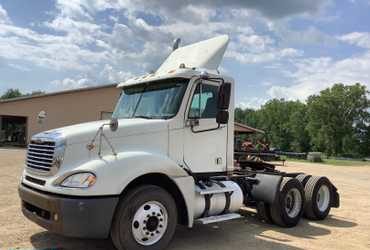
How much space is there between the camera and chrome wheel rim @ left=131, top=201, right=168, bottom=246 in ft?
19.9

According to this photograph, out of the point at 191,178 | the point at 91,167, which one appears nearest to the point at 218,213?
the point at 191,178

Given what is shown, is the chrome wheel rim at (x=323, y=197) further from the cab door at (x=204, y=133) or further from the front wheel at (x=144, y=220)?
the front wheel at (x=144, y=220)

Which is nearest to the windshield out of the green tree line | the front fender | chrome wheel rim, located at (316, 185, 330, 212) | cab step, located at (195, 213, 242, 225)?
the front fender

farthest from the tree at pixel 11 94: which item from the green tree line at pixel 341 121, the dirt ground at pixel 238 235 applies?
the dirt ground at pixel 238 235

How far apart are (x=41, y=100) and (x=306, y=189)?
28.9 m

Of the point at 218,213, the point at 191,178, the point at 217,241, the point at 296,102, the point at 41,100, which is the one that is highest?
the point at 296,102

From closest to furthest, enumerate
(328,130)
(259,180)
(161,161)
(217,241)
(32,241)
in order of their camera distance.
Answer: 1. (161,161)
2. (32,241)
3. (217,241)
4. (259,180)
5. (328,130)

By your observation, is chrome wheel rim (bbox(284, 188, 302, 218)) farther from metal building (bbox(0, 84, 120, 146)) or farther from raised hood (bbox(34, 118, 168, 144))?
metal building (bbox(0, 84, 120, 146))

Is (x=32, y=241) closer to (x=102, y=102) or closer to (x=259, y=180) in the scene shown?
(x=259, y=180)

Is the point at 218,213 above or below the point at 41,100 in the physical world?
below

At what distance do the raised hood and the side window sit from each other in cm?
59

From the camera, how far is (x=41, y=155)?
618 centimetres

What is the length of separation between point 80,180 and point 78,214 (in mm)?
441

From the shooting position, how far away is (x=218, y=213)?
732 centimetres
